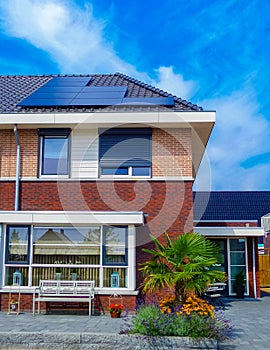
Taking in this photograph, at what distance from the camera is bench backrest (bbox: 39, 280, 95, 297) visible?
1167 cm

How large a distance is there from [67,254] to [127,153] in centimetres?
369

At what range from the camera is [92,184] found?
43.6 feet

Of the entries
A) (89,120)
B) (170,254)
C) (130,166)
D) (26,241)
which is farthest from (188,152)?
(26,241)

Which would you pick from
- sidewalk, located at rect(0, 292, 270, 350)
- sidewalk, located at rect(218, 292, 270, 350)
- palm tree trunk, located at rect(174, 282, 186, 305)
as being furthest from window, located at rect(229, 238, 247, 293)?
palm tree trunk, located at rect(174, 282, 186, 305)

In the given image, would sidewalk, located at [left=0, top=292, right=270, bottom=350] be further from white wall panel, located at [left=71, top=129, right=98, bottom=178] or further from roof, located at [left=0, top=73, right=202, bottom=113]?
roof, located at [left=0, top=73, right=202, bottom=113]

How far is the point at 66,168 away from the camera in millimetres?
13555

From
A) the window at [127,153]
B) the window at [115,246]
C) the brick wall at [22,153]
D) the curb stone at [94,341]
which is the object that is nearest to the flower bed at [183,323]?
the curb stone at [94,341]

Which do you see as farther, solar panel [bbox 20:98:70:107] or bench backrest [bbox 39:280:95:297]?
solar panel [bbox 20:98:70:107]

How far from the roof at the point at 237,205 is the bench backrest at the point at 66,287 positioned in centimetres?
2638

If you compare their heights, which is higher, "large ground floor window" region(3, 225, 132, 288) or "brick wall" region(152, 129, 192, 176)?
"brick wall" region(152, 129, 192, 176)

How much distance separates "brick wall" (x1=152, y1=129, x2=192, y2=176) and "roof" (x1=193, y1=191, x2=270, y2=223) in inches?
970

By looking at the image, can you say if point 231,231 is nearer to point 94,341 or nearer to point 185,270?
point 185,270

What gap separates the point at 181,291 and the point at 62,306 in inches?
158

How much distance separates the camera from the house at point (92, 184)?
477 inches
